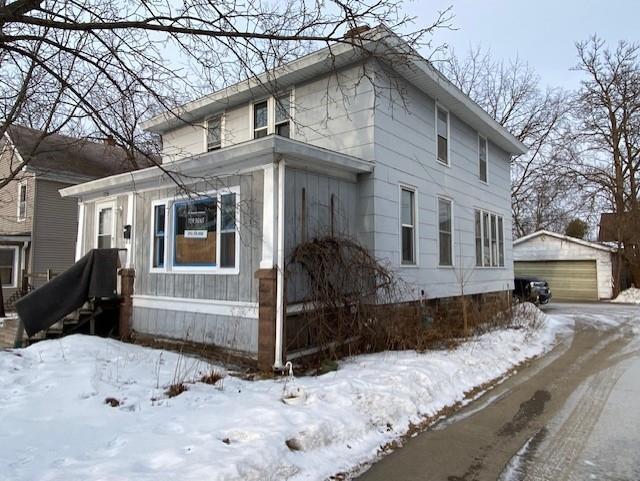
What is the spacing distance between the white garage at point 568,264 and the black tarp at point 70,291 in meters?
23.3

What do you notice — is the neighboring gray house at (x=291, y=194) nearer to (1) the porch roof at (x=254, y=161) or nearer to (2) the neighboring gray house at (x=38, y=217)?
(1) the porch roof at (x=254, y=161)

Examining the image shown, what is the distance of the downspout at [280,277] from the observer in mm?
6477

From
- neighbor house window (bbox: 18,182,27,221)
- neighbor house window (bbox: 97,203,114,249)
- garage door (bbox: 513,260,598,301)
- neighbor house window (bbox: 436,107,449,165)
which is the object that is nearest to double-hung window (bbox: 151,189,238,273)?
neighbor house window (bbox: 97,203,114,249)

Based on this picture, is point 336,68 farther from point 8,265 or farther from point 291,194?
point 8,265

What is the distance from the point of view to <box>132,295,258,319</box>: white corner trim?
7117 mm

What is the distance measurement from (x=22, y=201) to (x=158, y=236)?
1490 cm

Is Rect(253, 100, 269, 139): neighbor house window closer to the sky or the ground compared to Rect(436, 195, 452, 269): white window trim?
closer to the sky

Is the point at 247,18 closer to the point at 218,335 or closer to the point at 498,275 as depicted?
the point at 218,335

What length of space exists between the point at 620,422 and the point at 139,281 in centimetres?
834

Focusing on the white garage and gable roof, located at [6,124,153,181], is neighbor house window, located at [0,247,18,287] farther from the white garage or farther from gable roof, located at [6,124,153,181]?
the white garage

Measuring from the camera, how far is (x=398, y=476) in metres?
3.68

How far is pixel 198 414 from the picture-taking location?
4477 mm

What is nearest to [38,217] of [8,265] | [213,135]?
[8,265]

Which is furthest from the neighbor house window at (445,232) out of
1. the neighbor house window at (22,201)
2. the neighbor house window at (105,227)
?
the neighbor house window at (22,201)
